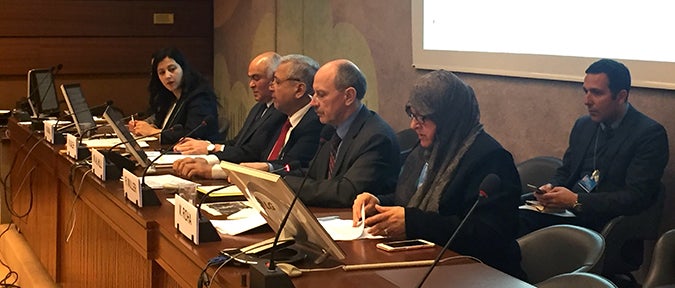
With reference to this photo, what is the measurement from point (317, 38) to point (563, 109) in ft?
9.17

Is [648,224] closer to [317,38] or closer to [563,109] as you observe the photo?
[563,109]

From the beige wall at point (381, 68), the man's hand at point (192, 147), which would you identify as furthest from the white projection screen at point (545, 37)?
the man's hand at point (192, 147)

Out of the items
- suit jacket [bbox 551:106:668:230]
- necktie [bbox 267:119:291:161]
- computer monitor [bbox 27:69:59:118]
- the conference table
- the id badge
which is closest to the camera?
the conference table

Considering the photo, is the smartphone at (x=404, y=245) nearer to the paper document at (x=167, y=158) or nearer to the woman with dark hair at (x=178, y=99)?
the paper document at (x=167, y=158)

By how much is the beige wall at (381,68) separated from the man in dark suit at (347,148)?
1.28 m

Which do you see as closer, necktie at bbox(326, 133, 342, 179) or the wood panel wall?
necktie at bbox(326, 133, 342, 179)

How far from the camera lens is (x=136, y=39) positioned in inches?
339

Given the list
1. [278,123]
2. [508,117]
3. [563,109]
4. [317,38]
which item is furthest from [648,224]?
[317,38]

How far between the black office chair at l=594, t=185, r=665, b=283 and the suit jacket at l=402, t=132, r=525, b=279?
100cm

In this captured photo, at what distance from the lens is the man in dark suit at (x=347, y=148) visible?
11.6ft

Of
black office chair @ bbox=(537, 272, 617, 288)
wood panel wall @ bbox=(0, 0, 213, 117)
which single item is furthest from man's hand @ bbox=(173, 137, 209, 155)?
wood panel wall @ bbox=(0, 0, 213, 117)

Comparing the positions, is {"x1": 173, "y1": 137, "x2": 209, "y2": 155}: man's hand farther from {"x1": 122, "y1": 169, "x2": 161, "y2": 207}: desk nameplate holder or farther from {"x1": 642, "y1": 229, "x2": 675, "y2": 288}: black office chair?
{"x1": 642, "y1": 229, "x2": 675, "y2": 288}: black office chair

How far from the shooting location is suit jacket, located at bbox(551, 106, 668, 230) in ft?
12.7

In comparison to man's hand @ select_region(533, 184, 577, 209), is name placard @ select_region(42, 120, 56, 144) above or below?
above
